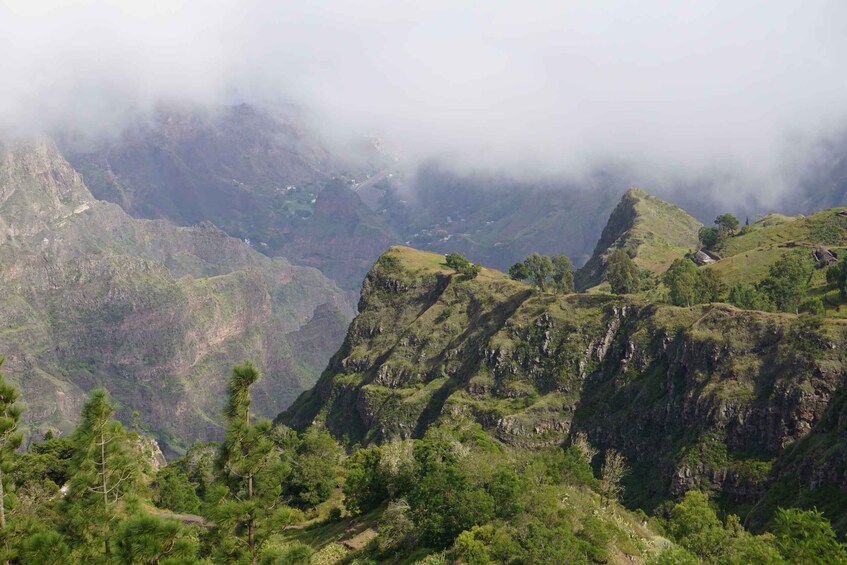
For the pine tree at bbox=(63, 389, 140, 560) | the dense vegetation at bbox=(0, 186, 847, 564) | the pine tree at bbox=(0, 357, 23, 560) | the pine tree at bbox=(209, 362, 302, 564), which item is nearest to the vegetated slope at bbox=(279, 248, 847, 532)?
the dense vegetation at bbox=(0, 186, 847, 564)

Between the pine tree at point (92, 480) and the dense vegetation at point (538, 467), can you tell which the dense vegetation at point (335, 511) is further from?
the dense vegetation at point (538, 467)

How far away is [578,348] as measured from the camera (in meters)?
187

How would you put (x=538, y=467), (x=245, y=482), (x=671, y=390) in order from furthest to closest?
(x=671, y=390) → (x=538, y=467) → (x=245, y=482)

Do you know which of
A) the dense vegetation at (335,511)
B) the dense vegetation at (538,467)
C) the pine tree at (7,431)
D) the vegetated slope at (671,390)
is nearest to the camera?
the pine tree at (7,431)

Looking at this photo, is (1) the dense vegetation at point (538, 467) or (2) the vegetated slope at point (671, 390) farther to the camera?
(2) the vegetated slope at point (671, 390)

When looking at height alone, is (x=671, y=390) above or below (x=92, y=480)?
above

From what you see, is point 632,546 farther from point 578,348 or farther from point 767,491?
point 578,348

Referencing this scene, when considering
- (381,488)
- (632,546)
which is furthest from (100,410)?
(381,488)

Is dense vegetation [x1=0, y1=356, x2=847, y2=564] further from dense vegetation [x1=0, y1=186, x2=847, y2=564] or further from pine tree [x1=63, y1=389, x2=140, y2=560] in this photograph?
dense vegetation [x1=0, y1=186, x2=847, y2=564]

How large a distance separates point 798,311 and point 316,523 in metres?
118

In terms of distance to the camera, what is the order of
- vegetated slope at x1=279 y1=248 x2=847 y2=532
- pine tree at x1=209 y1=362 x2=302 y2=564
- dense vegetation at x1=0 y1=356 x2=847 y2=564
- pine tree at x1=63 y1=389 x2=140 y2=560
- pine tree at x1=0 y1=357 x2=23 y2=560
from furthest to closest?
vegetated slope at x1=279 y1=248 x2=847 y2=532 < pine tree at x1=63 y1=389 x2=140 y2=560 < pine tree at x1=209 y1=362 x2=302 y2=564 < dense vegetation at x1=0 y1=356 x2=847 y2=564 < pine tree at x1=0 y1=357 x2=23 y2=560

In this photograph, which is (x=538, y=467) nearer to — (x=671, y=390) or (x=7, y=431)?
(x=7, y=431)

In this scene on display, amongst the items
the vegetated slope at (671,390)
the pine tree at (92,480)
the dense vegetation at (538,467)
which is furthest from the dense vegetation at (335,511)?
the vegetated slope at (671,390)

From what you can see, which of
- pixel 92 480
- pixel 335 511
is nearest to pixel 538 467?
pixel 335 511
